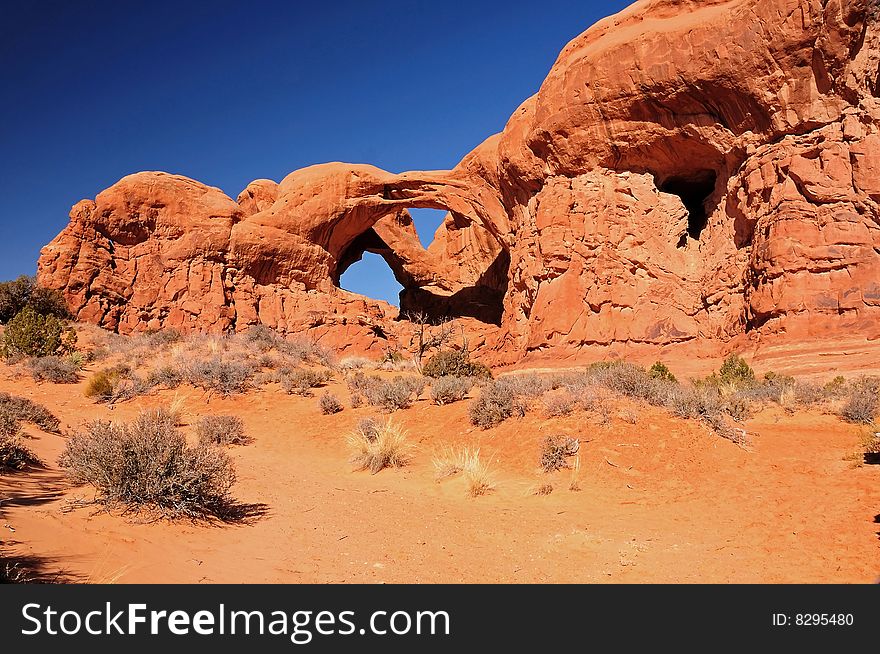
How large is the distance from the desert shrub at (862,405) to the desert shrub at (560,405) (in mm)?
5394

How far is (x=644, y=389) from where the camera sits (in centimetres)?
1076

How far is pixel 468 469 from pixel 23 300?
83.9 feet

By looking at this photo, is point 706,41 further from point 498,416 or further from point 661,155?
point 498,416

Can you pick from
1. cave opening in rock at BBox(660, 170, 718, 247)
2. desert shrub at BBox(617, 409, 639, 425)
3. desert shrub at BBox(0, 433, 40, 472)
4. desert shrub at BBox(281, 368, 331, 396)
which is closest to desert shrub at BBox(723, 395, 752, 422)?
desert shrub at BBox(617, 409, 639, 425)

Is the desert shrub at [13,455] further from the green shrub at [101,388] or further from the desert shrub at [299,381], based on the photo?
the desert shrub at [299,381]

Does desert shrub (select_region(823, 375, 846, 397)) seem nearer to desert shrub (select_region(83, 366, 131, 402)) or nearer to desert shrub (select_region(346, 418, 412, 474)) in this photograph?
desert shrub (select_region(346, 418, 412, 474))

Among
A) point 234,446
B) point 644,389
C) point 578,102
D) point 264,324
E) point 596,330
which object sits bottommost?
point 234,446

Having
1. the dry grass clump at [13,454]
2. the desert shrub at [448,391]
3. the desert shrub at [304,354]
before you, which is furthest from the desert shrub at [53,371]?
the desert shrub at [448,391]

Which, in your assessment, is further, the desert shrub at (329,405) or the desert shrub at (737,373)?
the desert shrub at (737,373)

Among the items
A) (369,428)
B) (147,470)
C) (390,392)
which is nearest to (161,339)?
(390,392)

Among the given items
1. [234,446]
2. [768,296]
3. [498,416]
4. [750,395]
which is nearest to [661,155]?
[768,296]

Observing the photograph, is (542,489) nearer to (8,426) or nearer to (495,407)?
(495,407)

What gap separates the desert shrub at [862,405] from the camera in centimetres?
1047

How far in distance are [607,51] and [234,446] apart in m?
20.2
